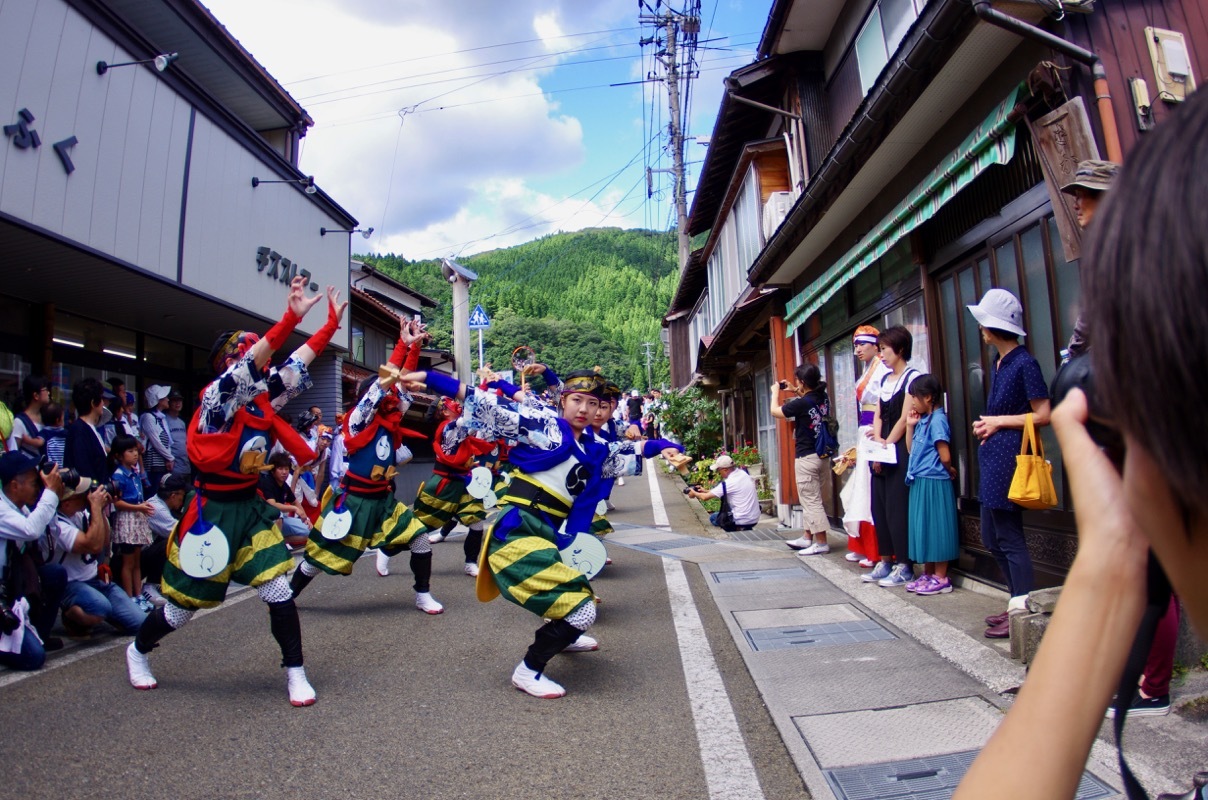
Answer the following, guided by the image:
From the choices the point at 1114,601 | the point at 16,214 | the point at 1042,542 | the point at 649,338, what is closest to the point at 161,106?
the point at 16,214

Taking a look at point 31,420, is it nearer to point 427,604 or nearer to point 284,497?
point 284,497

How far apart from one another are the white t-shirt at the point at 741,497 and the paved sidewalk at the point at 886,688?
0.59 meters

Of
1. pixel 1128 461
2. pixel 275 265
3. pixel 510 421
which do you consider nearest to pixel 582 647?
pixel 510 421

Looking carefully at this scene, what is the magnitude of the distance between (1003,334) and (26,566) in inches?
235

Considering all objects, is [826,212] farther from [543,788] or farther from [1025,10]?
[543,788]

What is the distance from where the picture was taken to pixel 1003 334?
4109 mm

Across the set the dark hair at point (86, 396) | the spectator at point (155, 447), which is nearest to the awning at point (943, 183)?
the dark hair at point (86, 396)

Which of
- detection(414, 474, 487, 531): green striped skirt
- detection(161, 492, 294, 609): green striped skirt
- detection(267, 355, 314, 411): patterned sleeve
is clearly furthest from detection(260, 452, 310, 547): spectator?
detection(267, 355, 314, 411): patterned sleeve

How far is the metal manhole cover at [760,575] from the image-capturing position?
670cm

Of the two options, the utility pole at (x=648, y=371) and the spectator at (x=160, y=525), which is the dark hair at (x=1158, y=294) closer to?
the spectator at (x=160, y=525)

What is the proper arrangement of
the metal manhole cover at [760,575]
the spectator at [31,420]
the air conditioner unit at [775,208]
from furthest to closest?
the air conditioner unit at [775,208] → the metal manhole cover at [760,575] → the spectator at [31,420]

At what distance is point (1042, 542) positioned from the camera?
4.86m

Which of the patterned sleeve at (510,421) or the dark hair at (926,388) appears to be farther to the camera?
the dark hair at (926,388)

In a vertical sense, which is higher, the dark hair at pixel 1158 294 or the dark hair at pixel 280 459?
the dark hair at pixel 280 459
